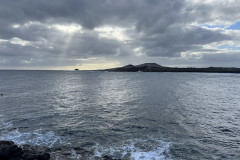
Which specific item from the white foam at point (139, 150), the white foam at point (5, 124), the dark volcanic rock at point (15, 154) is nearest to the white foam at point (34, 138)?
the white foam at point (5, 124)

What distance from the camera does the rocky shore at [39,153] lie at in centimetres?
1405

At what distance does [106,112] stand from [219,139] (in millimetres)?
20085

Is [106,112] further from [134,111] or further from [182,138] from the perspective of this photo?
[182,138]

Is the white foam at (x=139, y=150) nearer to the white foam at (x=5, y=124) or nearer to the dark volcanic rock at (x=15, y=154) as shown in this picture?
the dark volcanic rock at (x=15, y=154)

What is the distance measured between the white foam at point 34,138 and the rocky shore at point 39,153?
65.0 inches

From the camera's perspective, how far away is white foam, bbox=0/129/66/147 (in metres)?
19.1

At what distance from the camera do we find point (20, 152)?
14734 mm

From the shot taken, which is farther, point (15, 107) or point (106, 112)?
point (15, 107)

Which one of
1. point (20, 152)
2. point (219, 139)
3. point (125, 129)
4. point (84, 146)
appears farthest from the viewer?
point (125, 129)

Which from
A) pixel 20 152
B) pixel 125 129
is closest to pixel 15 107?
pixel 20 152

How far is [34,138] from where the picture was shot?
20.3m

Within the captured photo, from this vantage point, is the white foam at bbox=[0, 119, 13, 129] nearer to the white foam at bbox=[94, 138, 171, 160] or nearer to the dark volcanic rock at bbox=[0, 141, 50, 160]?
the dark volcanic rock at bbox=[0, 141, 50, 160]

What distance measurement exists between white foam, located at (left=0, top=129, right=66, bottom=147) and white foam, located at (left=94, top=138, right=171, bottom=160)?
6050 mm

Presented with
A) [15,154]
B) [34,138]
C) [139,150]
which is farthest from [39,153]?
[139,150]
